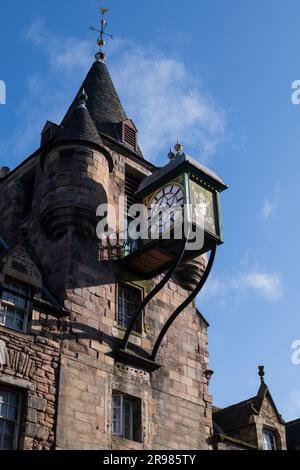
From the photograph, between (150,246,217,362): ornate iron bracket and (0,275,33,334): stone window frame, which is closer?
(0,275,33,334): stone window frame

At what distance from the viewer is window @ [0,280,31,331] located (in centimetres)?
1473

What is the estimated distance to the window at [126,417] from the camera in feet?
51.1

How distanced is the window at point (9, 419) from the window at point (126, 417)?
2.44 meters

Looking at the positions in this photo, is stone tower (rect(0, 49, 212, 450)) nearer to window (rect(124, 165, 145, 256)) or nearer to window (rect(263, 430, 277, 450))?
window (rect(124, 165, 145, 256))

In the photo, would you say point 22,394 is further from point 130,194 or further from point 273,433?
point 273,433

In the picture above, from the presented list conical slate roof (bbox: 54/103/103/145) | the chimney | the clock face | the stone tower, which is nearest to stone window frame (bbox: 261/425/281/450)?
the stone tower

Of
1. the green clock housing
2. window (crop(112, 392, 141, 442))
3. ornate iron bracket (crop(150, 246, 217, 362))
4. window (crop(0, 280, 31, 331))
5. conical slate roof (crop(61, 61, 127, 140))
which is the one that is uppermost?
conical slate roof (crop(61, 61, 127, 140))

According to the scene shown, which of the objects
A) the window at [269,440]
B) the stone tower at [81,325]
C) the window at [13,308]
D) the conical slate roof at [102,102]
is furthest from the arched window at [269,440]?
the conical slate roof at [102,102]

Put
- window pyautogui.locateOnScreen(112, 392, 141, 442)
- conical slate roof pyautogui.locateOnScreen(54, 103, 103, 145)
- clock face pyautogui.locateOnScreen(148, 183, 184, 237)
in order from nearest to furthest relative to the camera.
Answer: window pyautogui.locateOnScreen(112, 392, 141, 442), clock face pyautogui.locateOnScreen(148, 183, 184, 237), conical slate roof pyautogui.locateOnScreen(54, 103, 103, 145)

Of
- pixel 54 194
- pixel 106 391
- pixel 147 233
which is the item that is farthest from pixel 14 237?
pixel 106 391

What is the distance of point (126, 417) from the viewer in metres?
16.1

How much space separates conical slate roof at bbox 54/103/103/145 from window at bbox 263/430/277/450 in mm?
9558

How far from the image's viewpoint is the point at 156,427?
1612cm

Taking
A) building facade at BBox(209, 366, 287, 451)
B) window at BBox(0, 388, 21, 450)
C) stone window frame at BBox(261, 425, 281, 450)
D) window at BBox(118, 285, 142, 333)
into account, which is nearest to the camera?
window at BBox(0, 388, 21, 450)
